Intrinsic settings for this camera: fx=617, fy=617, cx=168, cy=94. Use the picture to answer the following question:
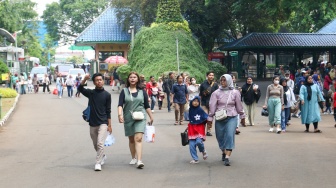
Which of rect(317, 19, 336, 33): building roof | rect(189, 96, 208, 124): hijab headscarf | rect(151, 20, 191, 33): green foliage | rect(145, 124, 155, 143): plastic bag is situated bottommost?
rect(145, 124, 155, 143): plastic bag

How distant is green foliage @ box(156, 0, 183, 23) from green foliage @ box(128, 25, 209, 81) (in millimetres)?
1084

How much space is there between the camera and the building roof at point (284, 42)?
41.9 meters

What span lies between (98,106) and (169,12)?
2668 centimetres

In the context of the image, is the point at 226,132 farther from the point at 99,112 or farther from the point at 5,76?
the point at 5,76

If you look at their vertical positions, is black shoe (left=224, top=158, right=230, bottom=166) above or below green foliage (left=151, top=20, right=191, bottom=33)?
below

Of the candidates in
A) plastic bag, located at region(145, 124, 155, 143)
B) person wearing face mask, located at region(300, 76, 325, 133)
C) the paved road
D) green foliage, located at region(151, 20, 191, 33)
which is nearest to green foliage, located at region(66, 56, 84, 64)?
green foliage, located at region(151, 20, 191, 33)

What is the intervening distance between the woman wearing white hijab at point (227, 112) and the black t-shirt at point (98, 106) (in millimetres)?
2050

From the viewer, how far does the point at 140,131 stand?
1107cm

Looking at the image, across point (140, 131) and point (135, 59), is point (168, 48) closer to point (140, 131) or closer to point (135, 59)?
point (135, 59)

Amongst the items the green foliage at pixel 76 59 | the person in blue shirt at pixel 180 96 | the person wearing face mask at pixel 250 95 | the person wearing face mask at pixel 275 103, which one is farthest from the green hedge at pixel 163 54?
the green foliage at pixel 76 59

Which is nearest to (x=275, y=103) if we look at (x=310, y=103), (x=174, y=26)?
(x=310, y=103)

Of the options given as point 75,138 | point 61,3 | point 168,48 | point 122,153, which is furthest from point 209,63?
point 61,3

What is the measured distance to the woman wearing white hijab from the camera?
37.4 ft

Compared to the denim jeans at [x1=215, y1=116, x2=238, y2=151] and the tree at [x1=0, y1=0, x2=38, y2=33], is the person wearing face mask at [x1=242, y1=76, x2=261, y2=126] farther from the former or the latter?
the tree at [x1=0, y1=0, x2=38, y2=33]
